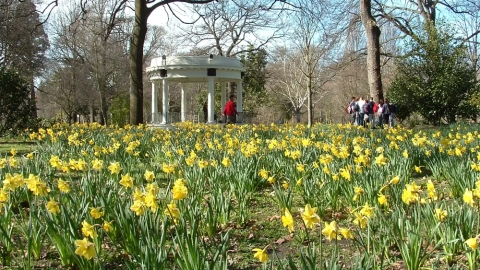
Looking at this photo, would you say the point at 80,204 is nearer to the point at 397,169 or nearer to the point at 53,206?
the point at 53,206

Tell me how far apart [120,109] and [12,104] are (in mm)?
21717

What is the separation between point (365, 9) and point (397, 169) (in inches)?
507

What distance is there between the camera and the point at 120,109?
33.7 metres

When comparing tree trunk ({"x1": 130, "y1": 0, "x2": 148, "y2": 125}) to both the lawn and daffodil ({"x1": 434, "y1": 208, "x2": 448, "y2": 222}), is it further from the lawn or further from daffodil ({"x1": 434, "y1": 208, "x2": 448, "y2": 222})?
daffodil ({"x1": 434, "y1": 208, "x2": 448, "y2": 222})

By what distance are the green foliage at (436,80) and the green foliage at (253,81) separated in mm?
18907

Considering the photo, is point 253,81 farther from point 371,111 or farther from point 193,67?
point 371,111

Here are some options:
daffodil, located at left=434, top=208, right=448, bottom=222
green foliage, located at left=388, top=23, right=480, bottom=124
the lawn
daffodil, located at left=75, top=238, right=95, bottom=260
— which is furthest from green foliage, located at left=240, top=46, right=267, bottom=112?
daffodil, located at left=75, top=238, right=95, bottom=260

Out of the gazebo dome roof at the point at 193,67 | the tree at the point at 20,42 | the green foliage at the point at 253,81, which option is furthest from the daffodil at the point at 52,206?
the green foliage at the point at 253,81

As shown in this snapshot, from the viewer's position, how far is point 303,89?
42.6 m

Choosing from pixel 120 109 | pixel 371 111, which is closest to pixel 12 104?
pixel 371 111

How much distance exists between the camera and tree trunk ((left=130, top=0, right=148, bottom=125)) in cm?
1504

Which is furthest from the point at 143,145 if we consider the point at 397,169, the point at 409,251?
the point at 409,251

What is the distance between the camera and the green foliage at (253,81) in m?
38.8

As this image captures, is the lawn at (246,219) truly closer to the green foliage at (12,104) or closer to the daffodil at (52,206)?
the daffodil at (52,206)
